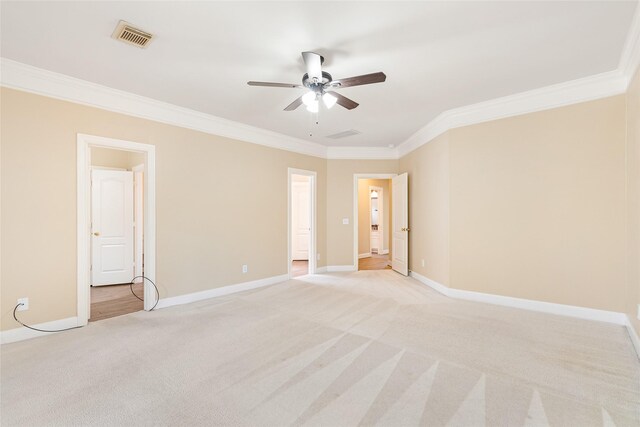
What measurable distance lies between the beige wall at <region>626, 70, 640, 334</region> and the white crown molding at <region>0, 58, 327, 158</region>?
4607 mm

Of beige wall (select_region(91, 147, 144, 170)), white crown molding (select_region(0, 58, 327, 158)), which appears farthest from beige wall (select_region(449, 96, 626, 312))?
beige wall (select_region(91, 147, 144, 170))

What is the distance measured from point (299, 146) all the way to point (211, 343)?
157 inches

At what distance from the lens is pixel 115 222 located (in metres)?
5.26

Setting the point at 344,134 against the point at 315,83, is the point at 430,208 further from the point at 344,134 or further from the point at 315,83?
the point at 315,83

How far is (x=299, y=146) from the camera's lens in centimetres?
577

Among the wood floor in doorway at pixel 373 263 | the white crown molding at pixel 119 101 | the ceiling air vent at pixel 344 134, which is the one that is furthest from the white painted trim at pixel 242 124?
the wood floor in doorway at pixel 373 263

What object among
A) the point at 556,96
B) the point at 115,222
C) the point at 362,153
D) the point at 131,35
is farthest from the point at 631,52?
the point at 115,222

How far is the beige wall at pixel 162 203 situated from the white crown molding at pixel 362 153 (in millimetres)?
412

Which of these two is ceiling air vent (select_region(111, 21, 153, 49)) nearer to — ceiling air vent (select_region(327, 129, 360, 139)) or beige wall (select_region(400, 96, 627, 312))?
ceiling air vent (select_region(327, 129, 360, 139))

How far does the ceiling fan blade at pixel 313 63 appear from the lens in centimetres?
246

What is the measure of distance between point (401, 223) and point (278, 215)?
8.40 feet

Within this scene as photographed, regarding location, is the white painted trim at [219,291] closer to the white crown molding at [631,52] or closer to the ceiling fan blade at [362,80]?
the ceiling fan blade at [362,80]

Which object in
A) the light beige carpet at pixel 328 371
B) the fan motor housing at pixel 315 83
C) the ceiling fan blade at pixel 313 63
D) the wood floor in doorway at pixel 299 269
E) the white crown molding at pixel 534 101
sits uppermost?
the white crown molding at pixel 534 101

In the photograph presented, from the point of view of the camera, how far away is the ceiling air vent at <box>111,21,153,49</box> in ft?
7.55
